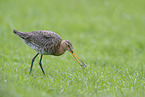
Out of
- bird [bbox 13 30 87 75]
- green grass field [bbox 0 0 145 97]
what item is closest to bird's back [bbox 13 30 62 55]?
bird [bbox 13 30 87 75]

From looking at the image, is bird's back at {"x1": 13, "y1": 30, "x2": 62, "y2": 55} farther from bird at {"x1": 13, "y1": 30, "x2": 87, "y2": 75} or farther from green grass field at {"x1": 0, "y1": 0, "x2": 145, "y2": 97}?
green grass field at {"x1": 0, "y1": 0, "x2": 145, "y2": 97}

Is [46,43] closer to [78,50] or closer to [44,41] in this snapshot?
[44,41]

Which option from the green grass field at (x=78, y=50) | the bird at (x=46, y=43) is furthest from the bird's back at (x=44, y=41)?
the green grass field at (x=78, y=50)

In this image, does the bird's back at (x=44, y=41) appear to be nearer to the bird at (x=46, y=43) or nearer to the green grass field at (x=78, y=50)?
the bird at (x=46, y=43)

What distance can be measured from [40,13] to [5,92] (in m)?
12.3

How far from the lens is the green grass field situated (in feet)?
18.3

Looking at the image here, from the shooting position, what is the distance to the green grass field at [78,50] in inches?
220

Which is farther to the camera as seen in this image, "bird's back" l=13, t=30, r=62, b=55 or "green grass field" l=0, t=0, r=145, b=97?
"bird's back" l=13, t=30, r=62, b=55

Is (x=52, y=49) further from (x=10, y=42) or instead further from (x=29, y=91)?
(x=10, y=42)

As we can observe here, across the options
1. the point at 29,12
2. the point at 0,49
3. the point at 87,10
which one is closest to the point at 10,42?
the point at 0,49

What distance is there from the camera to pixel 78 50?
10734 mm

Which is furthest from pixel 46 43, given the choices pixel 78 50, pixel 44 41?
pixel 78 50

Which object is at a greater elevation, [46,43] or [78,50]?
[78,50]

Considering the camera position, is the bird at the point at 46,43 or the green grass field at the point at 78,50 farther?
the bird at the point at 46,43
